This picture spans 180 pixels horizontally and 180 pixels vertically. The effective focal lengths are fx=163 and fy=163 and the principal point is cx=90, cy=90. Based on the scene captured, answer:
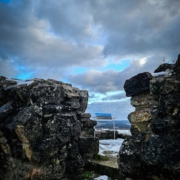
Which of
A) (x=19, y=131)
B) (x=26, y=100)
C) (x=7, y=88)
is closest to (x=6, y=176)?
(x=19, y=131)

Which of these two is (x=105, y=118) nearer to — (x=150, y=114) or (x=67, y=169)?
(x=67, y=169)

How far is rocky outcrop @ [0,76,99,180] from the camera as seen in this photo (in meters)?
5.30

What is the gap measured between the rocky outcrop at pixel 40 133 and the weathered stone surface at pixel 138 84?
11.6ft

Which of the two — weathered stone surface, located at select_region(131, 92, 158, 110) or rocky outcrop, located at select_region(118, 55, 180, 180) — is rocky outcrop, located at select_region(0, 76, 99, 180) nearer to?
weathered stone surface, located at select_region(131, 92, 158, 110)

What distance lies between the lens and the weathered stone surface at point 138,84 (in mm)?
3023

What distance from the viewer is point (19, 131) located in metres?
5.23

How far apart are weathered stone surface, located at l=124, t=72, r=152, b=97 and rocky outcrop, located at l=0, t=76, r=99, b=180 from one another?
353 centimetres

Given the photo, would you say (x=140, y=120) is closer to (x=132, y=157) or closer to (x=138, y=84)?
(x=138, y=84)

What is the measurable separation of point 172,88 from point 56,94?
4.72m

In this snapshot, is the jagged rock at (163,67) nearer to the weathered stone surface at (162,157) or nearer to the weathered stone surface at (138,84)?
the weathered stone surface at (138,84)

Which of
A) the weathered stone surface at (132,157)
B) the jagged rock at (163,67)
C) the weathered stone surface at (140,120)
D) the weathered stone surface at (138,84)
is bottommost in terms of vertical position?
the weathered stone surface at (132,157)

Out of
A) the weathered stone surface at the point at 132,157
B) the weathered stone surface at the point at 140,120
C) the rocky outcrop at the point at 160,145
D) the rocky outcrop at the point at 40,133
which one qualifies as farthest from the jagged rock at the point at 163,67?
the rocky outcrop at the point at 40,133

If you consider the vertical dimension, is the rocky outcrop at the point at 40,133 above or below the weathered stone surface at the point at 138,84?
below

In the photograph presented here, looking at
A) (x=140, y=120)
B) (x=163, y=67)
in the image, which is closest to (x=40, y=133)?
(x=140, y=120)
